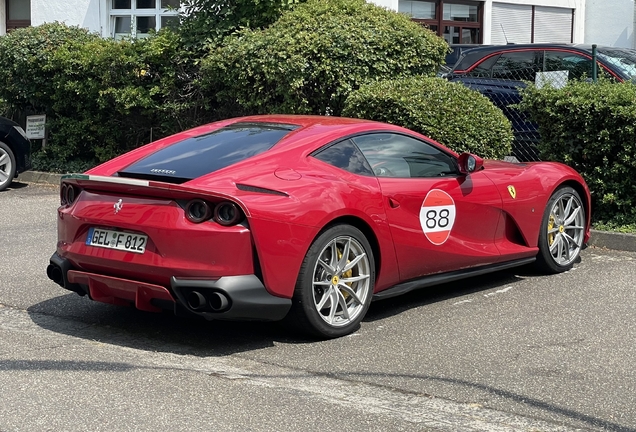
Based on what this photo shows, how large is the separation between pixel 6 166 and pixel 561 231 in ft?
27.9

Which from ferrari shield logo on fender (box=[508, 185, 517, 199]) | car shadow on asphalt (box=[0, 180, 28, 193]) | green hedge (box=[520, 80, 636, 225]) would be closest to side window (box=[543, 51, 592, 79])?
green hedge (box=[520, 80, 636, 225])

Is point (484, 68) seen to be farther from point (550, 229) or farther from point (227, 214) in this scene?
point (227, 214)

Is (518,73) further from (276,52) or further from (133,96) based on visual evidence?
(133,96)

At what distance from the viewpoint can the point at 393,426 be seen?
4.47 m

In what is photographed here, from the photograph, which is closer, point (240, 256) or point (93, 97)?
point (240, 256)

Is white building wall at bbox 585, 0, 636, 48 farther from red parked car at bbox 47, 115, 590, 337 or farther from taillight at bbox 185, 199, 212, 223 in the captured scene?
taillight at bbox 185, 199, 212, 223

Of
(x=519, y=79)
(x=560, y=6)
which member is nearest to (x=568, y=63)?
(x=519, y=79)

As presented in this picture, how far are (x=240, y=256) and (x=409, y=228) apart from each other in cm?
147

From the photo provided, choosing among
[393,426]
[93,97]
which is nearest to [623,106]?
[393,426]

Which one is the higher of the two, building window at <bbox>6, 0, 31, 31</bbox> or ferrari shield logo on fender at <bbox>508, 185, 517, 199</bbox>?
building window at <bbox>6, 0, 31, 31</bbox>

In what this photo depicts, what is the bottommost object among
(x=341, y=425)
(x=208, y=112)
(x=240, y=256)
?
(x=341, y=425)

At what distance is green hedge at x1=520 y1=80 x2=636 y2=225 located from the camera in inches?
372

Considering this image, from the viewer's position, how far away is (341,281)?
6.01 meters

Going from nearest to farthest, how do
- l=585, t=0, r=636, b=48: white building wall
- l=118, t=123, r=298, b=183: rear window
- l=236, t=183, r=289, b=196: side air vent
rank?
l=236, t=183, r=289, b=196: side air vent
l=118, t=123, r=298, b=183: rear window
l=585, t=0, r=636, b=48: white building wall
